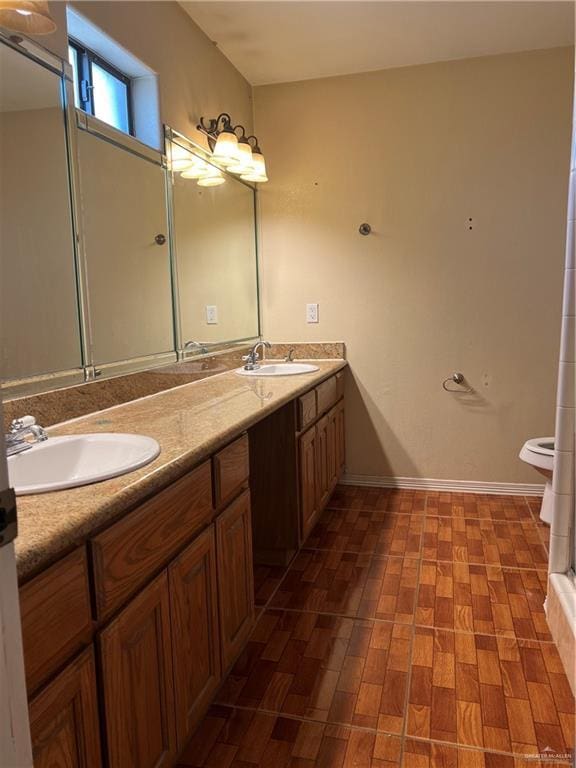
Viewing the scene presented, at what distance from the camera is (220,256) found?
2.85 meters

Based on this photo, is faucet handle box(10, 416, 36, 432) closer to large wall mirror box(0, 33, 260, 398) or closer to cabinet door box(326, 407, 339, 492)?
large wall mirror box(0, 33, 260, 398)

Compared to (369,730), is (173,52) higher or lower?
higher

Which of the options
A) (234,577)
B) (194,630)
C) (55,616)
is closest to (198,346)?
(234,577)

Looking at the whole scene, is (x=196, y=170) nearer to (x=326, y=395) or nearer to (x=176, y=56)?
(x=176, y=56)

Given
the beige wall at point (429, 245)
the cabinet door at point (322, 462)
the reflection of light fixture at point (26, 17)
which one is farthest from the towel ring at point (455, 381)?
the reflection of light fixture at point (26, 17)

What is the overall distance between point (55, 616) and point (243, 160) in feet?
8.07

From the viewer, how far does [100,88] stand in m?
2.00

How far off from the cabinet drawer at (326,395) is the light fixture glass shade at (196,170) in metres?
1.15

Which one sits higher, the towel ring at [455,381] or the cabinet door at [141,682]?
the towel ring at [455,381]

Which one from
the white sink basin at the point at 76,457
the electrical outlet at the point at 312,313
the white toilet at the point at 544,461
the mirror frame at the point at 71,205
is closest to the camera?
the white sink basin at the point at 76,457

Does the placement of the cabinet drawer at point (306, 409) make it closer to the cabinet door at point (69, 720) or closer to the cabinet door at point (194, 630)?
the cabinet door at point (194, 630)

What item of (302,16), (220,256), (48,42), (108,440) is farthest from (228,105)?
(108,440)

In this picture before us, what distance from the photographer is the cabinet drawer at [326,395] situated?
267 cm

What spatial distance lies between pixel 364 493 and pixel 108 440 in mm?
2182
